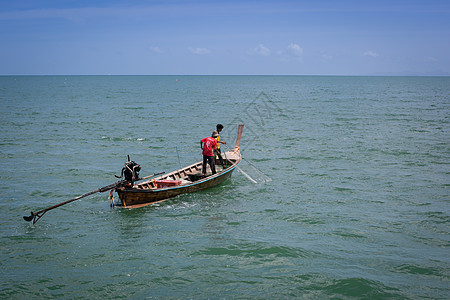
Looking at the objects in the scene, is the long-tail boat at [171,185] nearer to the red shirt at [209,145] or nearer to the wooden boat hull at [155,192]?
the wooden boat hull at [155,192]

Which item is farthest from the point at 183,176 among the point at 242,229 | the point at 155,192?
the point at 242,229

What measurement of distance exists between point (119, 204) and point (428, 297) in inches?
437

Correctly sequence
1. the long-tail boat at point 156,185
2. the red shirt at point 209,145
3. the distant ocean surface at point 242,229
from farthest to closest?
the red shirt at point 209,145 < the long-tail boat at point 156,185 < the distant ocean surface at point 242,229

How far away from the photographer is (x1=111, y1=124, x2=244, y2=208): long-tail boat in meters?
15.5

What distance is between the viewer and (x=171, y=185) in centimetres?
1705

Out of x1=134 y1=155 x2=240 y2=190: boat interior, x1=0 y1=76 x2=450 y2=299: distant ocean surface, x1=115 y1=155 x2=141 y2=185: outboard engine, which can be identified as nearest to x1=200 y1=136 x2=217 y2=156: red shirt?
x1=134 y1=155 x2=240 y2=190: boat interior

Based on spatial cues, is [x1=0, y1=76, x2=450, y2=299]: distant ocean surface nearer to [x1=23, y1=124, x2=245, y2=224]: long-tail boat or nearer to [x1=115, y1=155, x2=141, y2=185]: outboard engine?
[x1=23, y1=124, x2=245, y2=224]: long-tail boat

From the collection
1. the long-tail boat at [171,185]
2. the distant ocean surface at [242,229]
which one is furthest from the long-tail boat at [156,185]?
the distant ocean surface at [242,229]

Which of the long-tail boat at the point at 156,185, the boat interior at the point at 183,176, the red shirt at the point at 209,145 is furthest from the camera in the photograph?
the red shirt at the point at 209,145

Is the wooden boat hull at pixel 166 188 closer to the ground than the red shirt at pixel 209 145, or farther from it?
closer to the ground

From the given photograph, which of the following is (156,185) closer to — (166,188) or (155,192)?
(166,188)

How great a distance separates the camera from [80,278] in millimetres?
10844

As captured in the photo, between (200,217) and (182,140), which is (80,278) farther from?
(182,140)

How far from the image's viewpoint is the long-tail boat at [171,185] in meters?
15.5
